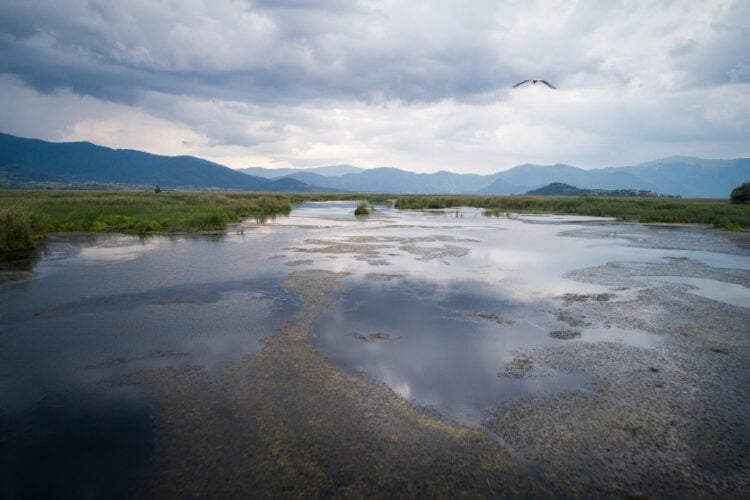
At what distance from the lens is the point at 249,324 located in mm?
10258

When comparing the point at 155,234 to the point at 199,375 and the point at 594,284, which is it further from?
the point at 594,284

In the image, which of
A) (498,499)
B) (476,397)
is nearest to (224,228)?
(476,397)

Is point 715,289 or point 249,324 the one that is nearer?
point 249,324

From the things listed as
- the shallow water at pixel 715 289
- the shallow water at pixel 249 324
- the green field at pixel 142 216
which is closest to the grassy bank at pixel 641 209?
the green field at pixel 142 216

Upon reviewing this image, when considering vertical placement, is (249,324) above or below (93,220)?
below

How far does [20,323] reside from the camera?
1013 cm

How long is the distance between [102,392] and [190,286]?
24.0ft

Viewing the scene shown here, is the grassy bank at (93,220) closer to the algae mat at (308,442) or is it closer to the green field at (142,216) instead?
the green field at (142,216)

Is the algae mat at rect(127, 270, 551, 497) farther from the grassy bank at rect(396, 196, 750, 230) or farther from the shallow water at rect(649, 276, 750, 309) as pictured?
the grassy bank at rect(396, 196, 750, 230)

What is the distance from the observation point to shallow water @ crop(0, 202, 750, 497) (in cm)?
621

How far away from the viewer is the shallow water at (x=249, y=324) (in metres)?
6.21

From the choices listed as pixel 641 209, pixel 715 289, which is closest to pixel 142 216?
pixel 715 289

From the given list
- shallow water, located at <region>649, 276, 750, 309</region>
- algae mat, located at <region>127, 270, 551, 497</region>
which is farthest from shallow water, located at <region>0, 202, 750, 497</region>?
algae mat, located at <region>127, 270, 551, 497</region>

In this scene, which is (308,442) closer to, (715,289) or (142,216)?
(715,289)
